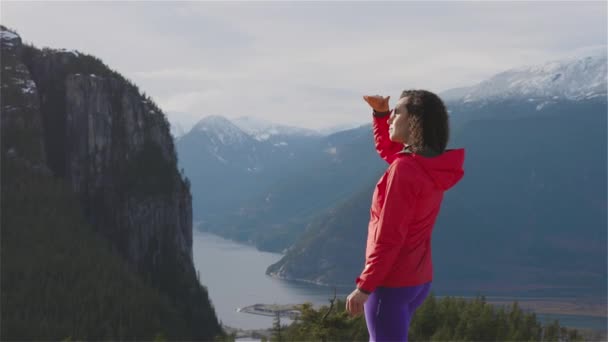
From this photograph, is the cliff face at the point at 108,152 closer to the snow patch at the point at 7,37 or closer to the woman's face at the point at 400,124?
the snow patch at the point at 7,37

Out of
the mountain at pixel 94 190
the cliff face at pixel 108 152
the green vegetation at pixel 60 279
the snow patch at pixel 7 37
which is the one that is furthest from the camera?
the cliff face at pixel 108 152

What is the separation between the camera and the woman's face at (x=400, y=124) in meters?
7.95

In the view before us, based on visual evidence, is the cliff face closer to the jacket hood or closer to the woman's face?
the woman's face

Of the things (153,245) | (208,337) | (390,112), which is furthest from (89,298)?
(390,112)

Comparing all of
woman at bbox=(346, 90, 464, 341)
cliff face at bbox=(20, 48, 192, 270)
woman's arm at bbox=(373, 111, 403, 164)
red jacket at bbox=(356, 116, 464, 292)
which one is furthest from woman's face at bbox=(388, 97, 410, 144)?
cliff face at bbox=(20, 48, 192, 270)

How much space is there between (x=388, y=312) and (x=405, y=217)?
3.05 feet

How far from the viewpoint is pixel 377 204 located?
784cm

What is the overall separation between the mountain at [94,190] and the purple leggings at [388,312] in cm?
8723

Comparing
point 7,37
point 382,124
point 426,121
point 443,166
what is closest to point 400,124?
point 426,121

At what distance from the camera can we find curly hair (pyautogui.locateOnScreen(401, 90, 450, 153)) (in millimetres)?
7836

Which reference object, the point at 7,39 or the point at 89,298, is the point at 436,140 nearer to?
the point at 89,298

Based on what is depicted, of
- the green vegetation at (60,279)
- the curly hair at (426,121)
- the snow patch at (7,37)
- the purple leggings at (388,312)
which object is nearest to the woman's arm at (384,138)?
the curly hair at (426,121)

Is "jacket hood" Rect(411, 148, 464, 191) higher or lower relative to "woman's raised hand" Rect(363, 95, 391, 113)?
lower

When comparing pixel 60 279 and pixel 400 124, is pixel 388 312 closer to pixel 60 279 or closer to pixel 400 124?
pixel 400 124
